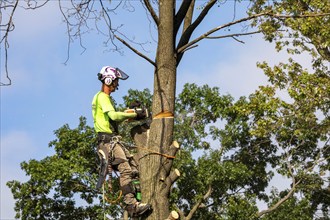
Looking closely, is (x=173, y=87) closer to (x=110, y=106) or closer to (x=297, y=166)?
(x=110, y=106)

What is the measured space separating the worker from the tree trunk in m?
0.60

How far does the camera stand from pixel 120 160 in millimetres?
6910

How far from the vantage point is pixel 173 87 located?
6285 millimetres

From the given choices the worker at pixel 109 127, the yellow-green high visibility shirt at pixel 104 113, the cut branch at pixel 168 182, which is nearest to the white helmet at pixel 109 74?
the worker at pixel 109 127

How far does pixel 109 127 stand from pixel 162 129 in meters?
1.03

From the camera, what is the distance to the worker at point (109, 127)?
6789mm

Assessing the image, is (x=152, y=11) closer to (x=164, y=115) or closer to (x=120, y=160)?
(x=164, y=115)

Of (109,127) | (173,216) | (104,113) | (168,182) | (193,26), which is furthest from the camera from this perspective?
(109,127)

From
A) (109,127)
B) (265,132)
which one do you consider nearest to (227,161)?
(265,132)

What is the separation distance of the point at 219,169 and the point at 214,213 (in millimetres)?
1818

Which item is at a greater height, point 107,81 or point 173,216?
point 107,81

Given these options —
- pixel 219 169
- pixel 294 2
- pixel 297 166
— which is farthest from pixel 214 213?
pixel 294 2

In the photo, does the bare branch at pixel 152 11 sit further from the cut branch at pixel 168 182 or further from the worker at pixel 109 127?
the cut branch at pixel 168 182

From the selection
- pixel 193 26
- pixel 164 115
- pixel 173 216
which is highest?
Result: pixel 193 26
